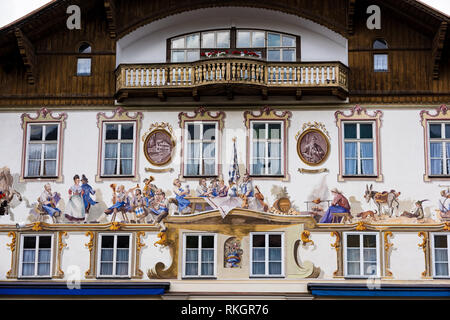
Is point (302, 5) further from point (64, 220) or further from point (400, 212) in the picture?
point (64, 220)

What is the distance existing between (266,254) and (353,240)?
9.78ft

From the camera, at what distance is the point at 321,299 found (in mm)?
30141

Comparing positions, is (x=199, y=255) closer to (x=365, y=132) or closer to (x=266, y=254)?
(x=266, y=254)

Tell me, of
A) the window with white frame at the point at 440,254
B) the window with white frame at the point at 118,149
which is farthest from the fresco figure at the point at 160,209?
the window with white frame at the point at 440,254

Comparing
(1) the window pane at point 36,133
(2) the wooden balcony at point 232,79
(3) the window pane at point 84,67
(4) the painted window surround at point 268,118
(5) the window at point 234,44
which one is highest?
(5) the window at point 234,44

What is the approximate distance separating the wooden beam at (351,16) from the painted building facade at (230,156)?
0.68ft

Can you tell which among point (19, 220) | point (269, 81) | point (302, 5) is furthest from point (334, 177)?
point (19, 220)

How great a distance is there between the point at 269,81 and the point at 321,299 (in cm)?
758

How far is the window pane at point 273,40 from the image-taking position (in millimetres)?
32875

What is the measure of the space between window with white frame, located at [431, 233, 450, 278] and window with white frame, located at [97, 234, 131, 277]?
33.8 feet

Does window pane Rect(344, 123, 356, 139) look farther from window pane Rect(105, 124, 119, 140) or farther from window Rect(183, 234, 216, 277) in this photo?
window pane Rect(105, 124, 119, 140)

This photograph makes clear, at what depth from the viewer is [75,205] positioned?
3134cm

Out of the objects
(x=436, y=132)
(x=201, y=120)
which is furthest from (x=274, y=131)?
(x=436, y=132)

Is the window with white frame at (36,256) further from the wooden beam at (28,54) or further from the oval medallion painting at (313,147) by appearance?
the oval medallion painting at (313,147)
